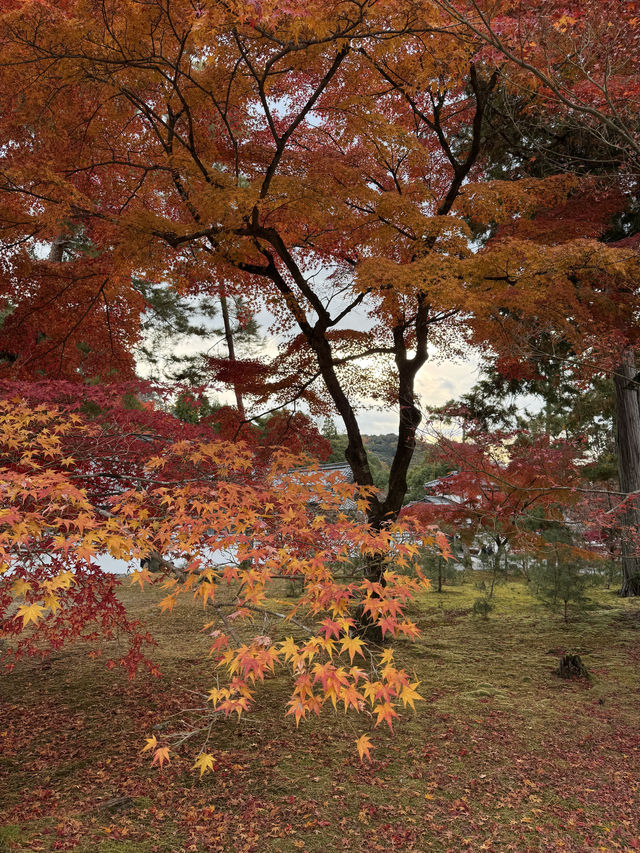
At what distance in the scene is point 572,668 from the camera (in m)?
7.18

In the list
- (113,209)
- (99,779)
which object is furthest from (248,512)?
(113,209)

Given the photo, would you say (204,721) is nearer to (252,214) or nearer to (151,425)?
(151,425)

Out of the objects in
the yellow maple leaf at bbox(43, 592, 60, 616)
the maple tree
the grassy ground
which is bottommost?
the grassy ground

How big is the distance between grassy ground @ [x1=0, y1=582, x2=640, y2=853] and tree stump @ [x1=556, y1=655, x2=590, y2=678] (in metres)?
0.20

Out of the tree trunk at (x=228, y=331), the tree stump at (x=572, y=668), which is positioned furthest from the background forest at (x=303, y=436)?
the tree trunk at (x=228, y=331)

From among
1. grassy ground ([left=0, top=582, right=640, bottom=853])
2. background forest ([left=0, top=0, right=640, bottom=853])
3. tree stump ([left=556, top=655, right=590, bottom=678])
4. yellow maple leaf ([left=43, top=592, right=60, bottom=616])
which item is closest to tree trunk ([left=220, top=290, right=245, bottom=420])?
background forest ([left=0, top=0, right=640, bottom=853])

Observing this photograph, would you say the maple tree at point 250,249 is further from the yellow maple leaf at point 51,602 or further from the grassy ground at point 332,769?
the grassy ground at point 332,769

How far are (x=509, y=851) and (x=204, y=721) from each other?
123 inches

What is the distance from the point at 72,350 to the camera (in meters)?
7.79

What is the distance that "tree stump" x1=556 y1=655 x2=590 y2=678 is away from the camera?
7160mm

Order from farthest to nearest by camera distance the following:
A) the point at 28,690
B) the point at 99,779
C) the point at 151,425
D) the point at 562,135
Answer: the point at 562,135
the point at 28,690
the point at 151,425
the point at 99,779

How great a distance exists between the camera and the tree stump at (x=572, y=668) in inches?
282

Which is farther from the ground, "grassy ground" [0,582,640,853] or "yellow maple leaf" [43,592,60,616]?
"yellow maple leaf" [43,592,60,616]

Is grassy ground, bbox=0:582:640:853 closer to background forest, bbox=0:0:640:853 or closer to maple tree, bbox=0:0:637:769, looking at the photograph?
background forest, bbox=0:0:640:853
